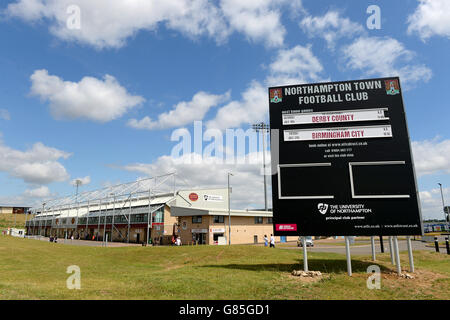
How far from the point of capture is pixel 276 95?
51.6ft

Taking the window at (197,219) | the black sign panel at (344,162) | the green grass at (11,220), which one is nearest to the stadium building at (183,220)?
the window at (197,219)

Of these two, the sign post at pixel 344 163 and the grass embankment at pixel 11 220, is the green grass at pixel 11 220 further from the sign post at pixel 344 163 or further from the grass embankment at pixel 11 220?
the sign post at pixel 344 163

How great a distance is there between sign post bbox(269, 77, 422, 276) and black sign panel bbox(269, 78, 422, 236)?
40 mm

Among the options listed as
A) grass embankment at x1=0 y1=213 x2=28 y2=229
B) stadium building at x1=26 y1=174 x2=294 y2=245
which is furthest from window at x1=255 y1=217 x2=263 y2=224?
grass embankment at x1=0 y1=213 x2=28 y2=229

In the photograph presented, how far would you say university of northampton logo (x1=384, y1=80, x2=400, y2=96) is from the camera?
14.6 m

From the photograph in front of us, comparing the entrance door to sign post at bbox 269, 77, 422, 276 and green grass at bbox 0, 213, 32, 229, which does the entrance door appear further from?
green grass at bbox 0, 213, 32, 229

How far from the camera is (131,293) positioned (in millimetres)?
10180

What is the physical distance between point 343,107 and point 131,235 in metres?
50.8

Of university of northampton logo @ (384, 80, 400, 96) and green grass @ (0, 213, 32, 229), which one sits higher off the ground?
university of northampton logo @ (384, 80, 400, 96)

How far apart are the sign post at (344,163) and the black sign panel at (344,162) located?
0.04m

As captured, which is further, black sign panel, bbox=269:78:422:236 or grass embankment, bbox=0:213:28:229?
grass embankment, bbox=0:213:28:229

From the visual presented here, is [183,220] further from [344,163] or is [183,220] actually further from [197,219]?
[344,163]

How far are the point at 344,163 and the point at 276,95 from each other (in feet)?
15.9

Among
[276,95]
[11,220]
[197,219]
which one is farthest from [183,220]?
[11,220]
